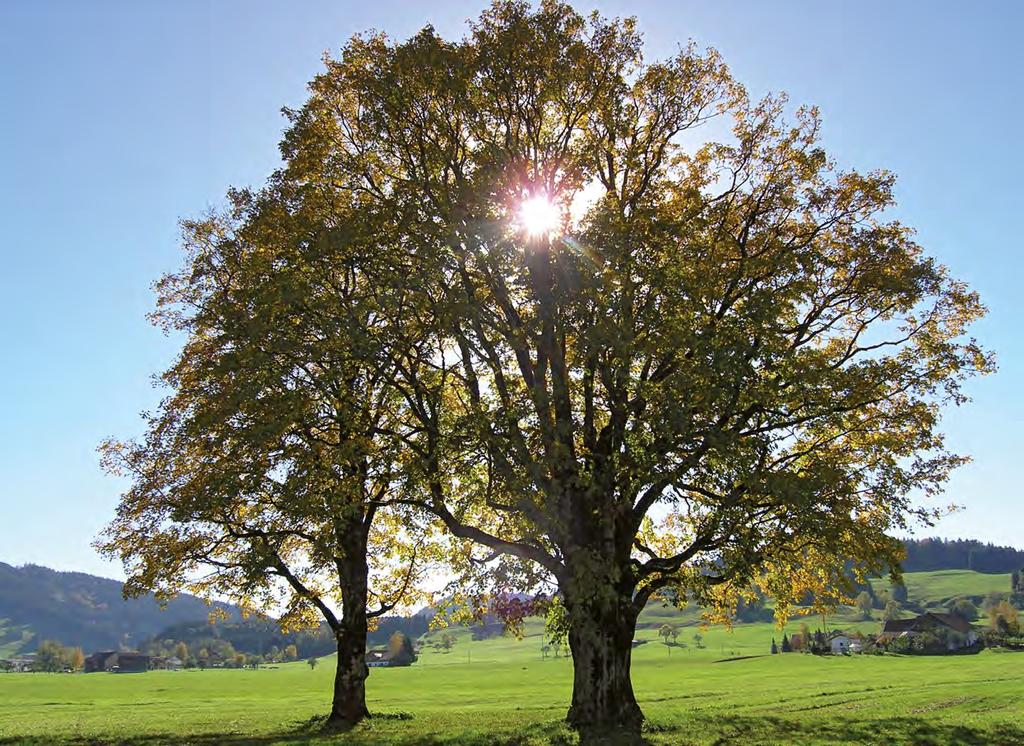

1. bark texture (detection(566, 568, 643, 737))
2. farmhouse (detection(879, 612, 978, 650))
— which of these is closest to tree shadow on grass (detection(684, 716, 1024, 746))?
bark texture (detection(566, 568, 643, 737))

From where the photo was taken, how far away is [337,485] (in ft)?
82.3

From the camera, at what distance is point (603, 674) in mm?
24438

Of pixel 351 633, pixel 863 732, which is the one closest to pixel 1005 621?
pixel 863 732

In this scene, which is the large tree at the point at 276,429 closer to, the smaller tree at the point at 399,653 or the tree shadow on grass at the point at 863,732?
the tree shadow on grass at the point at 863,732

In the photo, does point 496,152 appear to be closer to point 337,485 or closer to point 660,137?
point 660,137

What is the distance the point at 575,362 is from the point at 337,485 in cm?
893

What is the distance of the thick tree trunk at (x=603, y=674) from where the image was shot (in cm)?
2419

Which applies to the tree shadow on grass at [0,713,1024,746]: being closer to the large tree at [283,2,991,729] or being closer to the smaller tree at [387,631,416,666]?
the large tree at [283,2,991,729]

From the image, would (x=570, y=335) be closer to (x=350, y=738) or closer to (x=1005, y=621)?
(x=350, y=738)

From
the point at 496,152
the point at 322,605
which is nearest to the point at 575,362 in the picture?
the point at 496,152

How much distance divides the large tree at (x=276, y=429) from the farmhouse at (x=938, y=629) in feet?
473

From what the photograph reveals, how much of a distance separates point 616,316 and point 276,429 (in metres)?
10.3

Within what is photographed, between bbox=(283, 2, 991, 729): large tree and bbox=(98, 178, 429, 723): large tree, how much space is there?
1.96 m

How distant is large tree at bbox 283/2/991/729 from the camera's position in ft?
72.5
